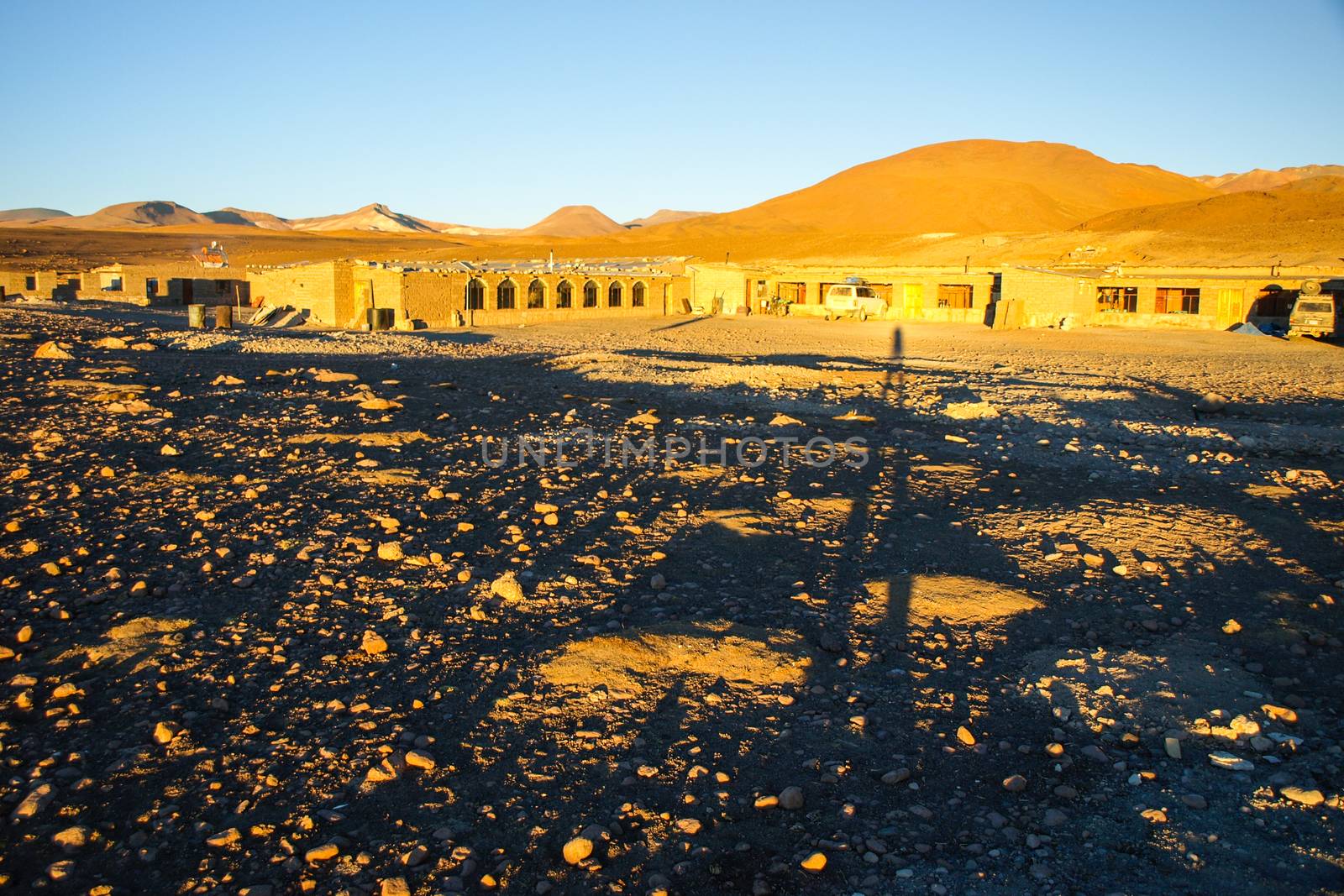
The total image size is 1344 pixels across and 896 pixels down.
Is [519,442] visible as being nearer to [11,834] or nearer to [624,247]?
[11,834]

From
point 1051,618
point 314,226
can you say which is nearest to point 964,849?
point 1051,618

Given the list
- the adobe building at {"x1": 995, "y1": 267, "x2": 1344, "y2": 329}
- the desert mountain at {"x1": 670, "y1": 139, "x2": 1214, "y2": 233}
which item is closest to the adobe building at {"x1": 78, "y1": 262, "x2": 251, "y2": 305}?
the adobe building at {"x1": 995, "y1": 267, "x2": 1344, "y2": 329}

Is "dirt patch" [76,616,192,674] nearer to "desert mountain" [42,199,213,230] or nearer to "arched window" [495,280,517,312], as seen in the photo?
"arched window" [495,280,517,312]

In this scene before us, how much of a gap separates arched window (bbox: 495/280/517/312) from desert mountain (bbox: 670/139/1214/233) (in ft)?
196

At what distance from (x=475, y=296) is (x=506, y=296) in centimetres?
173

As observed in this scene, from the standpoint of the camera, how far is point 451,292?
3259cm

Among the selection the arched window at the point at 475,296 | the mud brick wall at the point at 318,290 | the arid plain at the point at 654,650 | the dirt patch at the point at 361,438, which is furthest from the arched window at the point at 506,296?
the dirt patch at the point at 361,438

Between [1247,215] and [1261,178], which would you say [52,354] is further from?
[1261,178]

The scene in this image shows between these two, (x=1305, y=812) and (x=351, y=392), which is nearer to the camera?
(x=1305, y=812)

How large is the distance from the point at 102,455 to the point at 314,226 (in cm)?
20241

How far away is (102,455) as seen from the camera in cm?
857


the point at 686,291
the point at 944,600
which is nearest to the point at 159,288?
the point at 686,291

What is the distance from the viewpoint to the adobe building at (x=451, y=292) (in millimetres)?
30875

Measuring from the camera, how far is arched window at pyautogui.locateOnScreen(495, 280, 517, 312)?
34.8 metres
